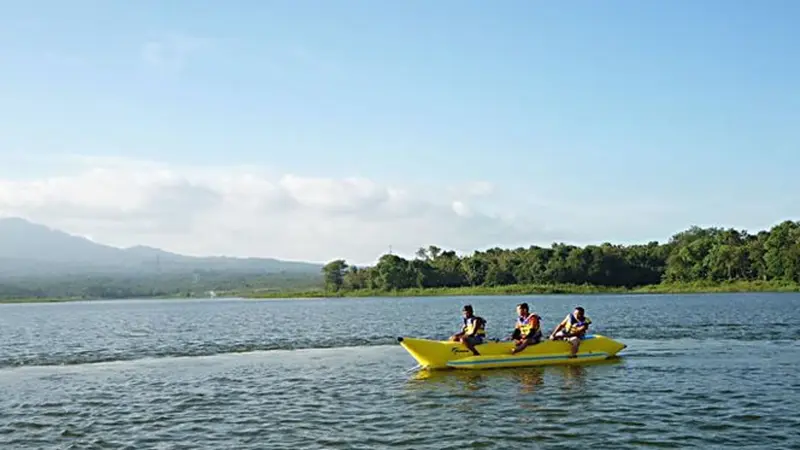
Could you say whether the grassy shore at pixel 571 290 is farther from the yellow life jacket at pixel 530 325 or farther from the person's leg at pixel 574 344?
the yellow life jacket at pixel 530 325

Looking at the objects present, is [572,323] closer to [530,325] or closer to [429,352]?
[530,325]

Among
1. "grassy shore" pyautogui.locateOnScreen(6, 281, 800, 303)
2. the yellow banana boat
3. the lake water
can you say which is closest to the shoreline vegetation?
"grassy shore" pyautogui.locateOnScreen(6, 281, 800, 303)

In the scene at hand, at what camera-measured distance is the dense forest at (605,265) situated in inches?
4904

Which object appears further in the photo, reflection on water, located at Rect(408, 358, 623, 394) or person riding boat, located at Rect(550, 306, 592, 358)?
person riding boat, located at Rect(550, 306, 592, 358)

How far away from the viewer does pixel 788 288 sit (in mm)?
115812

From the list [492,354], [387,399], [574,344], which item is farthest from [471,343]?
[387,399]

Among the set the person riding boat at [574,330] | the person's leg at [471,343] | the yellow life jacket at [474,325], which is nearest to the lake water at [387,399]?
the person's leg at [471,343]

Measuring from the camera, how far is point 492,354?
30.3m

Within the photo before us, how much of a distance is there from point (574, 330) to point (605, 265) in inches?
4709

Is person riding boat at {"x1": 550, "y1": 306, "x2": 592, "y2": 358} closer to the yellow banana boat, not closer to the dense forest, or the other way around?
the yellow banana boat

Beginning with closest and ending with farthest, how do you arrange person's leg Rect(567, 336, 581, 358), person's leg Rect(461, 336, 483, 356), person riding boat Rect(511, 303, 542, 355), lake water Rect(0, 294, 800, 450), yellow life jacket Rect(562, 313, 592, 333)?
lake water Rect(0, 294, 800, 450) < person's leg Rect(461, 336, 483, 356) < person riding boat Rect(511, 303, 542, 355) < person's leg Rect(567, 336, 581, 358) < yellow life jacket Rect(562, 313, 592, 333)

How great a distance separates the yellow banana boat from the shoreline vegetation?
9654 cm

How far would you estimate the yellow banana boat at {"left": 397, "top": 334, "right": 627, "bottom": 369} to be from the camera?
97.6 ft

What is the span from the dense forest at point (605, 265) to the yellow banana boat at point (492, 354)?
100 m
